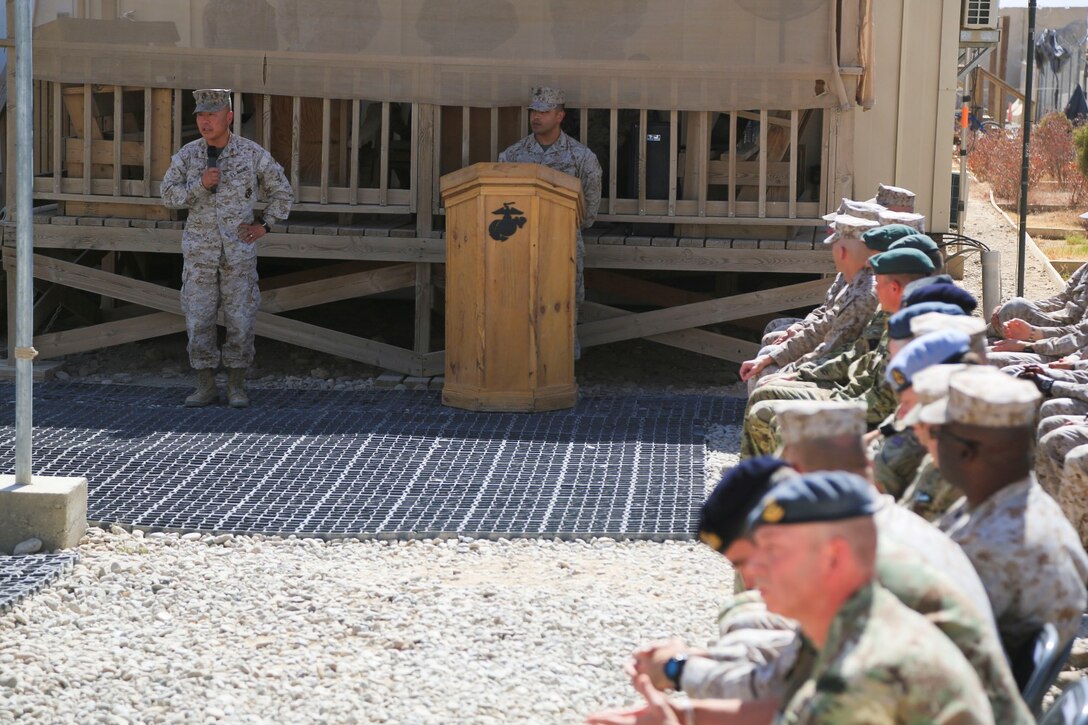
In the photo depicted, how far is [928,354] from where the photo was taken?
3514 millimetres

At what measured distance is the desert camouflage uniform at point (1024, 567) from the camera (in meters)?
2.82

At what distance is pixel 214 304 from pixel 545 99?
2330 millimetres

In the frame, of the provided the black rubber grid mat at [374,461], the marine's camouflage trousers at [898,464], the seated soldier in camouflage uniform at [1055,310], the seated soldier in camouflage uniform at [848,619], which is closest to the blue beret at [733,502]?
the seated soldier in camouflage uniform at [848,619]

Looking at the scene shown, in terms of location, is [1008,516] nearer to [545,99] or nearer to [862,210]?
[862,210]

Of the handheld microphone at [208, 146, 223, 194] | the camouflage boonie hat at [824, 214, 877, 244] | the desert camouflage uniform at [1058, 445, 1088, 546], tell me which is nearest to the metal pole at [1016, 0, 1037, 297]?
the camouflage boonie hat at [824, 214, 877, 244]

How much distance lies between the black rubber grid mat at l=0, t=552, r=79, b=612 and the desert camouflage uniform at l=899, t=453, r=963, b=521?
10.3 ft

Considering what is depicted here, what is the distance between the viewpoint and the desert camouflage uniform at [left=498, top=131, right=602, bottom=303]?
902cm

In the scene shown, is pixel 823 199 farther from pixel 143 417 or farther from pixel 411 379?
pixel 143 417

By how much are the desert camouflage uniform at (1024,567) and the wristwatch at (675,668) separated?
23.1 inches

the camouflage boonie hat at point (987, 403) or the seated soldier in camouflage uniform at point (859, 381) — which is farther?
the seated soldier in camouflage uniform at point (859, 381)

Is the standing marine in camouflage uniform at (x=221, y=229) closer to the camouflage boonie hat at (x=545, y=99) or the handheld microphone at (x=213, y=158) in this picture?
the handheld microphone at (x=213, y=158)

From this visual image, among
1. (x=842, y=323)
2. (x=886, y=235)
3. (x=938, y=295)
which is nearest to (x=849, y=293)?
(x=842, y=323)

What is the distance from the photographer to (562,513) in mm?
6449

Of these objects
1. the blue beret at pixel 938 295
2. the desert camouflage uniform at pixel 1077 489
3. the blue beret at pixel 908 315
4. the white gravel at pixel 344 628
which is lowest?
the white gravel at pixel 344 628
